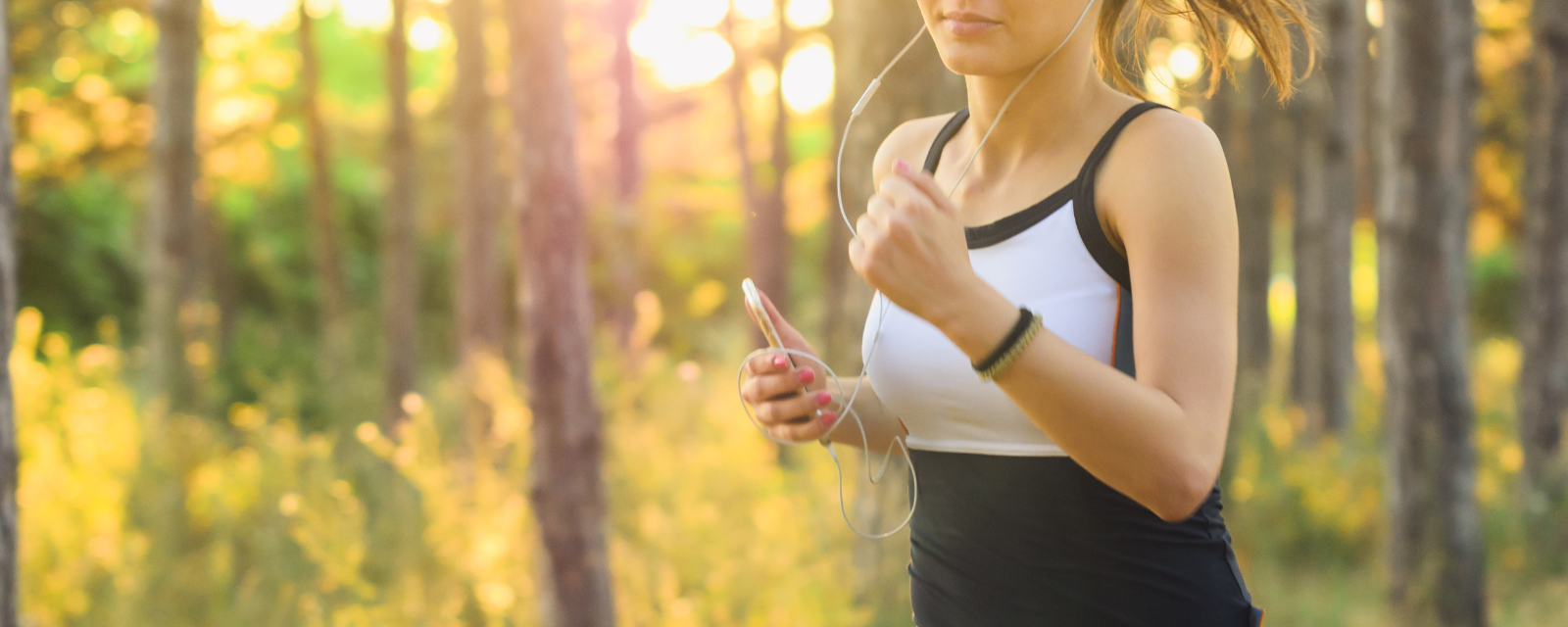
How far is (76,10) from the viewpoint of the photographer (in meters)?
14.7

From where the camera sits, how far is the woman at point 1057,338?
1128 millimetres

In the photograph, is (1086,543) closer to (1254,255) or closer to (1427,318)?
(1427,318)

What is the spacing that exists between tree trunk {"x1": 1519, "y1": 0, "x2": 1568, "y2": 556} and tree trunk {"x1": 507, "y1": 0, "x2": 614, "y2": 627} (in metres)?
5.54

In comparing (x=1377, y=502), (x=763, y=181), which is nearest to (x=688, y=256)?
(x=763, y=181)

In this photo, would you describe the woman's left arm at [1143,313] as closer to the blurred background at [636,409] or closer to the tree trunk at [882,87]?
the blurred background at [636,409]

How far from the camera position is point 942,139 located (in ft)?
5.50

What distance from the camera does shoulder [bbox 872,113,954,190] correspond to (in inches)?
68.9

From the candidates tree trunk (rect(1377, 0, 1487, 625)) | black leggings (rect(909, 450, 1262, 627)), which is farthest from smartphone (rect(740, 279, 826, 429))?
tree trunk (rect(1377, 0, 1487, 625))

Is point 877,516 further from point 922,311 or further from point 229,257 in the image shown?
point 229,257

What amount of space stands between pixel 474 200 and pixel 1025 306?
9.43 m

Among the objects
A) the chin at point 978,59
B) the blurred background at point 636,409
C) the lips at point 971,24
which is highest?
the lips at point 971,24

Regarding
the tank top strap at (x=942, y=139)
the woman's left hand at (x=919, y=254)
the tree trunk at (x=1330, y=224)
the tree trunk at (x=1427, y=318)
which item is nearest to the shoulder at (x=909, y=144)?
the tank top strap at (x=942, y=139)

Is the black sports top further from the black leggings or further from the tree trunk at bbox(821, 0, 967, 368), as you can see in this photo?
the tree trunk at bbox(821, 0, 967, 368)

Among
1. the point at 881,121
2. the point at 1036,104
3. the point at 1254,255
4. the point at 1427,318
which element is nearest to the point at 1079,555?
the point at 1036,104
